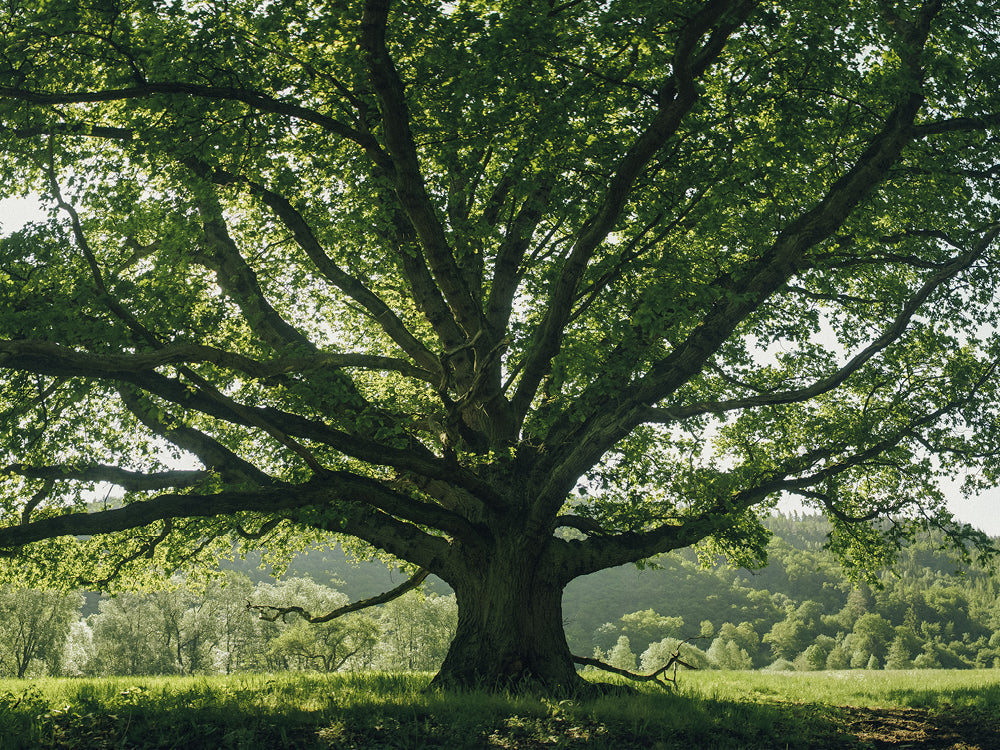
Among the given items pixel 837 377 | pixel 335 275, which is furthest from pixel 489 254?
pixel 837 377

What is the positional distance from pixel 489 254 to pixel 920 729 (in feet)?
37.2

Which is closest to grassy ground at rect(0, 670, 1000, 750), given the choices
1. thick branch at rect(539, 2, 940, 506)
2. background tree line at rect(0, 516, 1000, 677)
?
background tree line at rect(0, 516, 1000, 677)

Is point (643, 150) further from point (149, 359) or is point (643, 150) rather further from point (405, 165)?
point (149, 359)

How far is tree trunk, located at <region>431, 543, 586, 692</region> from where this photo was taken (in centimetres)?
1072

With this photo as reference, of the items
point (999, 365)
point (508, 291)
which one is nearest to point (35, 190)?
point (508, 291)

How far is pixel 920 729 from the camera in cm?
949

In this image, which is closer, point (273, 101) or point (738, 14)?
point (738, 14)

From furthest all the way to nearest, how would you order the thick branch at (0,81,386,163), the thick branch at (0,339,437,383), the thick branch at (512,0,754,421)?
the thick branch at (0,81,386,163) < the thick branch at (0,339,437,383) < the thick branch at (512,0,754,421)

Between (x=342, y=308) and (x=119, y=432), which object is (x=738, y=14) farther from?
(x=119, y=432)

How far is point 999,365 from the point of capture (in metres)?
13.9

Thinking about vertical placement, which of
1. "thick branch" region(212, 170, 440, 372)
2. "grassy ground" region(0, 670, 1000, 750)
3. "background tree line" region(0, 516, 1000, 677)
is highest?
"thick branch" region(212, 170, 440, 372)

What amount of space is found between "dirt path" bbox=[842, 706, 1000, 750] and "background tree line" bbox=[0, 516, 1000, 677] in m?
2.44

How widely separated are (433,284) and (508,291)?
310cm

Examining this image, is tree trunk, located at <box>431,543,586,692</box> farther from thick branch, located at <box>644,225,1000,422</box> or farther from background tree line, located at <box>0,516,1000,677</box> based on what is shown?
thick branch, located at <box>644,225,1000,422</box>
